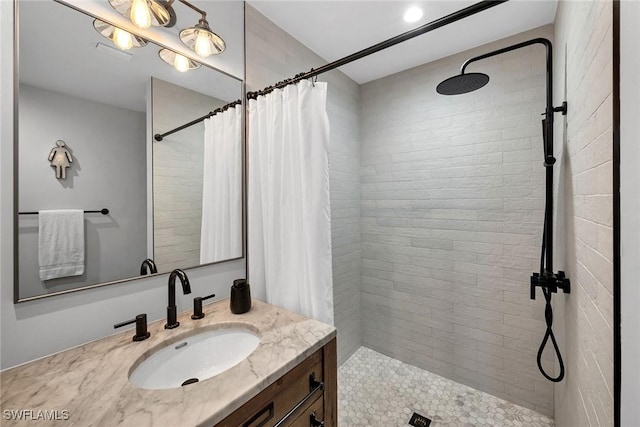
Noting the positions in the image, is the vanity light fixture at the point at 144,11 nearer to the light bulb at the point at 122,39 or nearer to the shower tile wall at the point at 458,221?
the light bulb at the point at 122,39

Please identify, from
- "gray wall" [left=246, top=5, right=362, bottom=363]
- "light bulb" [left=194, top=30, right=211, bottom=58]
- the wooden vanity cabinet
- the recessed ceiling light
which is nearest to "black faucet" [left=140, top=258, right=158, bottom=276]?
the wooden vanity cabinet

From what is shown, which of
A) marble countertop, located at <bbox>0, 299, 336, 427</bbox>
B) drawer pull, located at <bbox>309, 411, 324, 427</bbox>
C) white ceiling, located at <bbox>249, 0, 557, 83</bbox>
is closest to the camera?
marble countertop, located at <bbox>0, 299, 336, 427</bbox>

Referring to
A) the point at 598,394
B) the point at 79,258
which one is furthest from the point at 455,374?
the point at 79,258

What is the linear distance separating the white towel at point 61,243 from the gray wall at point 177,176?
26 cm

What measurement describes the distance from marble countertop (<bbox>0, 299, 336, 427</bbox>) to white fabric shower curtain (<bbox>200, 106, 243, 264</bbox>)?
49cm

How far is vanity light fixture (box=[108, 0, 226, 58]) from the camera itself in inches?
40.9

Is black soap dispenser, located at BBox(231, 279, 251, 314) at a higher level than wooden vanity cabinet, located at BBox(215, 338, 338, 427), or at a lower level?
higher

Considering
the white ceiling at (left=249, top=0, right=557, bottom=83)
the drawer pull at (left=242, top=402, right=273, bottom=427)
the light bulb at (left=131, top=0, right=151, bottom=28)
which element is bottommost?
the drawer pull at (left=242, top=402, right=273, bottom=427)

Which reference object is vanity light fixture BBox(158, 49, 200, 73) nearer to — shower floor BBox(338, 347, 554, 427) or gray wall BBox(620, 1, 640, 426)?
gray wall BBox(620, 1, 640, 426)

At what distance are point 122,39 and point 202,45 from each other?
12.8 inches

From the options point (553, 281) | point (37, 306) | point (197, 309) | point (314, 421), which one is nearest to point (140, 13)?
point (37, 306)

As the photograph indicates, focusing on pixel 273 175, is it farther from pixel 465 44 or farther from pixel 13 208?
pixel 465 44

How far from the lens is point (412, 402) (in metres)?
1.87

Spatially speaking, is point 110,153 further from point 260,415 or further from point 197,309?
point 260,415
